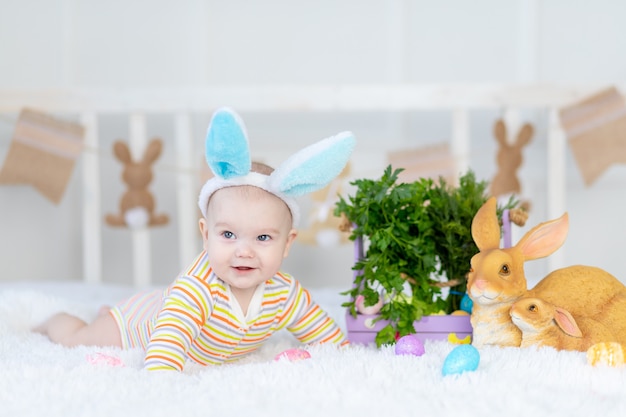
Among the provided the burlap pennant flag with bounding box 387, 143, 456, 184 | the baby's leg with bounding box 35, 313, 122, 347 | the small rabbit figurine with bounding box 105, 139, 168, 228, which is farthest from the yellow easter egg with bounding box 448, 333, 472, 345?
the small rabbit figurine with bounding box 105, 139, 168, 228

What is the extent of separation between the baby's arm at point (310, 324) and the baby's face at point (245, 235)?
118 mm

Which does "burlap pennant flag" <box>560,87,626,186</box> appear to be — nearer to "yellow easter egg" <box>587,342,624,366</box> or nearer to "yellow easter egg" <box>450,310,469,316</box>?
"yellow easter egg" <box>450,310,469,316</box>

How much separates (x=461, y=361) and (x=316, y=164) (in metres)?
0.30

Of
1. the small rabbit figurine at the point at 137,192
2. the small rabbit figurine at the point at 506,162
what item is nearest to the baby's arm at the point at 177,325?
the small rabbit figurine at the point at 137,192

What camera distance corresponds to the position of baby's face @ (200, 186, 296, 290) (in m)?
0.93

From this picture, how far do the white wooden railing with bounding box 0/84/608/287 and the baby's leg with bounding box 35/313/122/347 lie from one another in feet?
2.03

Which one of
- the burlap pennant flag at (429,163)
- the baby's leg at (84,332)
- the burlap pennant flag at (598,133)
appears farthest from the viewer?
the burlap pennant flag at (429,163)

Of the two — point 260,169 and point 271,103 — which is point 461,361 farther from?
point 271,103

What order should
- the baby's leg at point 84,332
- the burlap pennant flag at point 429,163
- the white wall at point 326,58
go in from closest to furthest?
the baby's leg at point 84,332
the burlap pennant flag at point 429,163
the white wall at point 326,58

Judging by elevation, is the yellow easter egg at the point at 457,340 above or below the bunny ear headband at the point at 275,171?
below

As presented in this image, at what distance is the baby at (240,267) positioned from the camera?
896mm

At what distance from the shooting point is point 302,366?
812mm

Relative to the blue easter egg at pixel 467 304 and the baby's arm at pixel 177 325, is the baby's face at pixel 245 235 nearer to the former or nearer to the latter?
the baby's arm at pixel 177 325

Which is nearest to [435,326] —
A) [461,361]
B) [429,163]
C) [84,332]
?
[461,361]
